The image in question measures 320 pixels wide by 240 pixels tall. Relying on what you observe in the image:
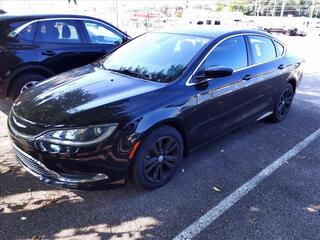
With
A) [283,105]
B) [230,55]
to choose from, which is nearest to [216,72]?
[230,55]

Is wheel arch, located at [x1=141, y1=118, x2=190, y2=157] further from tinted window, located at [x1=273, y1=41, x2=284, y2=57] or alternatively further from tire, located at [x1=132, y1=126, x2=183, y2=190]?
tinted window, located at [x1=273, y1=41, x2=284, y2=57]

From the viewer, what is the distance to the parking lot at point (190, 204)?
2.81 metres

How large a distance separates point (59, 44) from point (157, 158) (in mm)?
3498

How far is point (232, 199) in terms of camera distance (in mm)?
3281

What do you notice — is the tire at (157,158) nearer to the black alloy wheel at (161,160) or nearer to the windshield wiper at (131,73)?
the black alloy wheel at (161,160)

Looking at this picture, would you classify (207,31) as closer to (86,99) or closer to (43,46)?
(86,99)

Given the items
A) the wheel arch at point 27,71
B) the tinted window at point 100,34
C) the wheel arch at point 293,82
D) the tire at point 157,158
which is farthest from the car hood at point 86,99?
the wheel arch at point 293,82

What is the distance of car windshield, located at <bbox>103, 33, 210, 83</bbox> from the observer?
3596mm

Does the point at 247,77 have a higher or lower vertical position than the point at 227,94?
higher

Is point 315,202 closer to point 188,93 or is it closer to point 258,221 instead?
point 258,221

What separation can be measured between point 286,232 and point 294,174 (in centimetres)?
115

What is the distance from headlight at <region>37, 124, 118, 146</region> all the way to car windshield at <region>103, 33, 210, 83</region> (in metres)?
0.99

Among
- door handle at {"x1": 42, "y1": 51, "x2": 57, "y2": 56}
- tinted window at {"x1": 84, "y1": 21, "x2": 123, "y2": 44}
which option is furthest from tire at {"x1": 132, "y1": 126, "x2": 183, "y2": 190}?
tinted window at {"x1": 84, "y1": 21, "x2": 123, "y2": 44}

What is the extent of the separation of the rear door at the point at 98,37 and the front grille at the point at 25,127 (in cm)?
311
